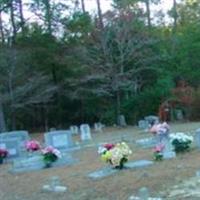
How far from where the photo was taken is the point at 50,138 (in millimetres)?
15531

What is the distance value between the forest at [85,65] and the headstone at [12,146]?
1146cm

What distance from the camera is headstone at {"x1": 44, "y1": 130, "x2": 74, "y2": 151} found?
15.5 m

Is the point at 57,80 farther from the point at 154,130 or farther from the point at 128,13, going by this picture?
the point at 154,130

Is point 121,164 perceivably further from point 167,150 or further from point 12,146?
point 12,146

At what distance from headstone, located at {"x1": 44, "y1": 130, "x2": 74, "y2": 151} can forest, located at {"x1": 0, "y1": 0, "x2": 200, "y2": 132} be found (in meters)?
10.8

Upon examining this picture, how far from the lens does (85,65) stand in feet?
91.8

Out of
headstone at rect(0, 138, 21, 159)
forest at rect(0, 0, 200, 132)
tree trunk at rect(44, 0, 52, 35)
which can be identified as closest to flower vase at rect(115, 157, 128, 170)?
headstone at rect(0, 138, 21, 159)

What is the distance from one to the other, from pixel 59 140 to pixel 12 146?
1637mm

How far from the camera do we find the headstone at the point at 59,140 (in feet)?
50.8

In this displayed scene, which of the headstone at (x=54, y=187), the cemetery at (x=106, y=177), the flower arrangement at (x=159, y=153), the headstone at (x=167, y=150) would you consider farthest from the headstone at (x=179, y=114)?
the headstone at (x=54, y=187)

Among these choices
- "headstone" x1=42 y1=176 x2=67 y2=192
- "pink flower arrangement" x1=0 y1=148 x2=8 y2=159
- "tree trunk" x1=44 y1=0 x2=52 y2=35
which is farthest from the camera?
"tree trunk" x1=44 y1=0 x2=52 y2=35

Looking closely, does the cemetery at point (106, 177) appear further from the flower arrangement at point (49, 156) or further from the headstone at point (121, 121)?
the headstone at point (121, 121)

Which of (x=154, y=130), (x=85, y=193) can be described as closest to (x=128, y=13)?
(x=154, y=130)

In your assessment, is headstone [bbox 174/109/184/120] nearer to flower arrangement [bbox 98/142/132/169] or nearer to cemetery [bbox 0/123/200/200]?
cemetery [bbox 0/123/200/200]
